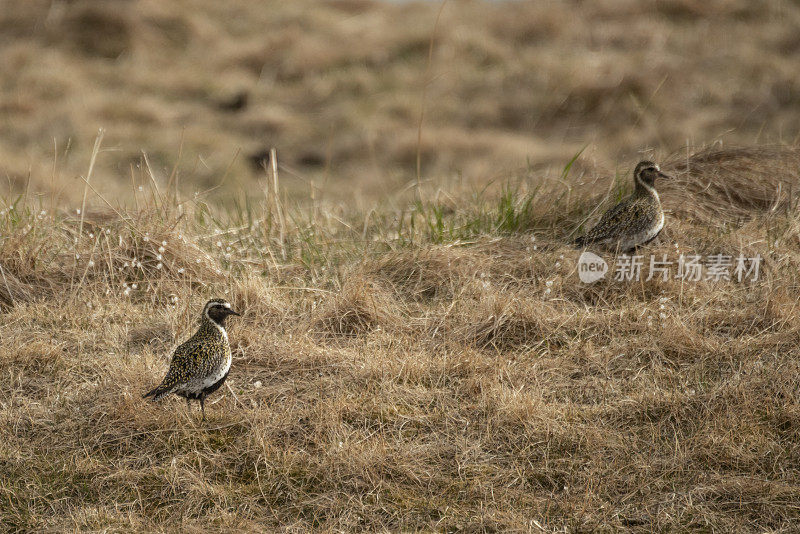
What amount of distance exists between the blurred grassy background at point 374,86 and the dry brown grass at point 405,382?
192 inches

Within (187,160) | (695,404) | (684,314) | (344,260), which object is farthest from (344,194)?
(695,404)

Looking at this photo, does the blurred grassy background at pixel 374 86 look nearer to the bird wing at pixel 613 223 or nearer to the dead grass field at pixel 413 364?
the dead grass field at pixel 413 364

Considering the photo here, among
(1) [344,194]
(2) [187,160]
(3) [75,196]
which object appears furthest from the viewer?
(2) [187,160]

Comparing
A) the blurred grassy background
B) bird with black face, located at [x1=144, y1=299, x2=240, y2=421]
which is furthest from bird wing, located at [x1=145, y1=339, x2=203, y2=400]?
the blurred grassy background

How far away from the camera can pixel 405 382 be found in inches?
190

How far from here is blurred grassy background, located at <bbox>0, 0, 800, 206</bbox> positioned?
13.2m

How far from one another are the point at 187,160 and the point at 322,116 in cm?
281

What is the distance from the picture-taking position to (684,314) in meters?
5.50

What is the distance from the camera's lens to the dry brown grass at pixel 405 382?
13.0 ft

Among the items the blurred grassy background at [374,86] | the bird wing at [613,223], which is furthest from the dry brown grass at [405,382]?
the blurred grassy background at [374,86]

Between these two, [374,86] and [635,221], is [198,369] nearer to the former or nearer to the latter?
[635,221]

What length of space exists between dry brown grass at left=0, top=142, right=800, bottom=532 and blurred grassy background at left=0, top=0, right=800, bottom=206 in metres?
4.86

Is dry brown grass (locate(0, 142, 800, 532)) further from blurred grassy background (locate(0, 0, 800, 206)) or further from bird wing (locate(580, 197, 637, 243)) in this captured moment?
blurred grassy background (locate(0, 0, 800, 206))

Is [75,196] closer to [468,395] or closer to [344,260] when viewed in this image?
[344,260]
